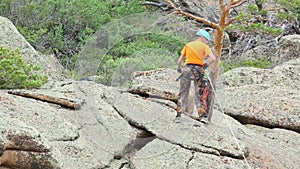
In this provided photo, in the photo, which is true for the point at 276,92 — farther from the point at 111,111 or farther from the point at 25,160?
the point at 25,160

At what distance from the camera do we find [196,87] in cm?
731

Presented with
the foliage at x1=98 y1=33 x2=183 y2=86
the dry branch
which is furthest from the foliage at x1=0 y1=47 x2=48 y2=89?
the foliage at x1=98 y1=33 x2=183 y2=86

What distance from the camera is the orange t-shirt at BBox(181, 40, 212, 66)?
6953 mm

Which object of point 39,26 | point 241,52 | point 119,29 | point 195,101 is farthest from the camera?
point 241,52

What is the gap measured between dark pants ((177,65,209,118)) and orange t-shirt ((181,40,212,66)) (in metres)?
0.07

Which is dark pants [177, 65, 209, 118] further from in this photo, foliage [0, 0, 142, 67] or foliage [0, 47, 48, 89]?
foliage [0, 0, 142, 67]

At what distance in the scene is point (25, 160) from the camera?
5758 mm

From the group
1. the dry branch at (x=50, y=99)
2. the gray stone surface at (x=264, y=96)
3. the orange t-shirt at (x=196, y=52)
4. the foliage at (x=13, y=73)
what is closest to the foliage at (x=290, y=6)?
the gray stone surface at (x=264, y=96)

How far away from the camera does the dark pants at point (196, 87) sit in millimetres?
7070

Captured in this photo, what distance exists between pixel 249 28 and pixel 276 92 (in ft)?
6.11

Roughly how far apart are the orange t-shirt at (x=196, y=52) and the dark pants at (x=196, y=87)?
0.07 metres

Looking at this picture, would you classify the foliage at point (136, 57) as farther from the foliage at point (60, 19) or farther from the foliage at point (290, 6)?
the foliage at point (60, 19)

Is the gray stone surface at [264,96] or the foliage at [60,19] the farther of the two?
the foliage at [60,19]

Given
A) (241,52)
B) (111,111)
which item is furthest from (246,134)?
(241,52)
